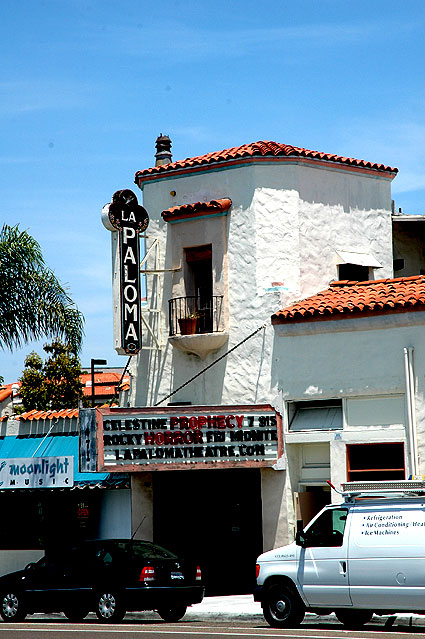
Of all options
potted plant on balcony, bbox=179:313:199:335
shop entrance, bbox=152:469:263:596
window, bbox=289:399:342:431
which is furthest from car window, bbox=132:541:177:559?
potted plant on balcony, bbox=179:313:199:335

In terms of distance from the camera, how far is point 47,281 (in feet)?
95.5

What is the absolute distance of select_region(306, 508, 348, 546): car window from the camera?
694 inches

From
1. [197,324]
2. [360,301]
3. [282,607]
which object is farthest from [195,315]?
[282,607]

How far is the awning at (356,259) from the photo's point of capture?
87.6 ft

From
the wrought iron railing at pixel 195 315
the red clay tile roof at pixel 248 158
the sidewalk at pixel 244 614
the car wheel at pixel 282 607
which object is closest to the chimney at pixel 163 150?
the red clay tile roof at pixel 248 158

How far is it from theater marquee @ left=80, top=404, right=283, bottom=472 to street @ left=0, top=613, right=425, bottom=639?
11.6ft

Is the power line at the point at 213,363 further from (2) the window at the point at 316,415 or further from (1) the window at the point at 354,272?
(1) the window at the point at 354,272

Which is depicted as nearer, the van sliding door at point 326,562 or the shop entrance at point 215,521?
the van sliding door at point 326,562

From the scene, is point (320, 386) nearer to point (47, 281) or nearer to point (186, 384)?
point (186, 384)

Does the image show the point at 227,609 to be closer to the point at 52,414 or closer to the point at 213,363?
the point at 213,363

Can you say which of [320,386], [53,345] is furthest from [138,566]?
[53,345]

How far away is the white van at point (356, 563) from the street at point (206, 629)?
0.40m

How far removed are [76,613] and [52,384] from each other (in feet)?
87.9

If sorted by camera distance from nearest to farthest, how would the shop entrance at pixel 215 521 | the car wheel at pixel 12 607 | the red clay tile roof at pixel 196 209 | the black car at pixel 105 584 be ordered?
the black car at pixel 105 584 < the car wheel at pixel 12 607 < the shop entrance at pixel 215 521 < the red clay tile roof at pixel 196 209
